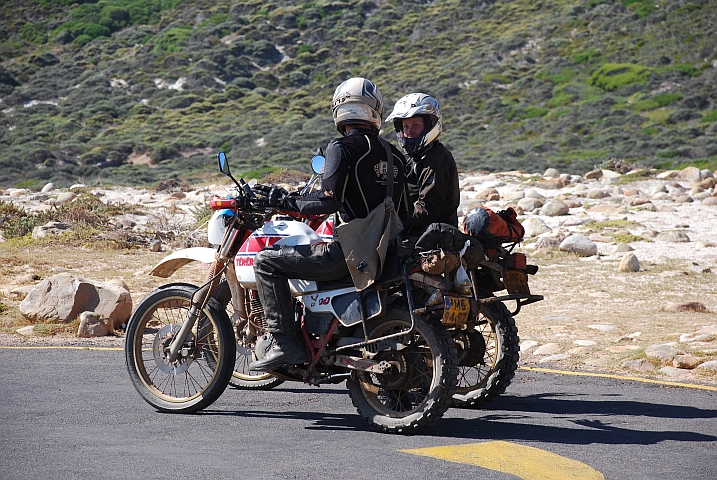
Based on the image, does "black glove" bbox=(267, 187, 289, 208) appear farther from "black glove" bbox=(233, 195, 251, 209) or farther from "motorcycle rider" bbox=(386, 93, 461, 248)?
"motorcycle rider" bbox=(386, 93, 461, 248)

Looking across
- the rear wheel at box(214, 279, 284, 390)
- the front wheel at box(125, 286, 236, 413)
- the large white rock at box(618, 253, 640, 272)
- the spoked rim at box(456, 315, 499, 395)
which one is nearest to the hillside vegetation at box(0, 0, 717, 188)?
the large white rock at box(618, 253, 640, 272)

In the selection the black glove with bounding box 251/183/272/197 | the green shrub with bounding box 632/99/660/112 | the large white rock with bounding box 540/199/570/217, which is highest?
the green shrub with bounding box 632/99/660/112

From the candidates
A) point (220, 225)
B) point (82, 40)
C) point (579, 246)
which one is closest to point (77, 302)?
point (220, 225)

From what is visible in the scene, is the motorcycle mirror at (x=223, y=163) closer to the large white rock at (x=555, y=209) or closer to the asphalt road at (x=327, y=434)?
the asphalt road at (x=327, y=434)

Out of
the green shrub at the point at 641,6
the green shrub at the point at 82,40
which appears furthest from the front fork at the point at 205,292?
the green shrub at the point at 82,40

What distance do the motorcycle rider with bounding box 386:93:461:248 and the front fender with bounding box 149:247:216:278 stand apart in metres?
1.45

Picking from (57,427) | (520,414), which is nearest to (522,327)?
(520,414)

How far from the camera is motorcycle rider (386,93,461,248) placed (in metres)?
7.20

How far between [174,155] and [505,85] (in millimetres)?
21123

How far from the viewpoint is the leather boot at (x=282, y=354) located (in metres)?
6.51

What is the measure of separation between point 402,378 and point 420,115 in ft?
6.94

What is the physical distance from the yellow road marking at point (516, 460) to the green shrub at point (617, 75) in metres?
51.4

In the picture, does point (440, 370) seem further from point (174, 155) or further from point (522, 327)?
point (174, 155)

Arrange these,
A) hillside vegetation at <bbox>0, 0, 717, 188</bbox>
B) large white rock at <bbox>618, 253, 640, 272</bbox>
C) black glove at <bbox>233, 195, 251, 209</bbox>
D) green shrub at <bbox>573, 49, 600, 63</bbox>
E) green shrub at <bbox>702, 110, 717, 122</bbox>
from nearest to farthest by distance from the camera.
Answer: black glove at <bbox>233, 195, 251, 209</bbox>, large white rock at <bbox>618, 253, 640, 272</bbox>, green shrub at <bbox>702, 110, 717, 122</bbox>, hillside vegetation at <bbox>0, 0, 717, 188</bbox>, green shrub at <bbox>573, 49, 600, 63</bbox>
